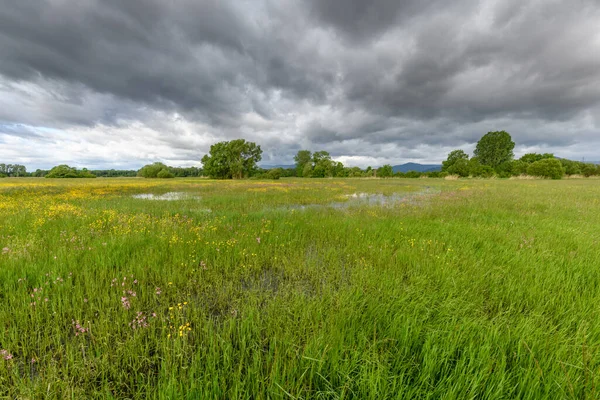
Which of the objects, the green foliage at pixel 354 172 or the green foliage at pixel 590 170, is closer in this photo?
the green foliage at pixel 590 170

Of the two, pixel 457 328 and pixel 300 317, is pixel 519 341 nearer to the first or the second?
pixel 457 328

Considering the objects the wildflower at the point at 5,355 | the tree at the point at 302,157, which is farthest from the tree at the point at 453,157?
the wildflower at the point at 5,355

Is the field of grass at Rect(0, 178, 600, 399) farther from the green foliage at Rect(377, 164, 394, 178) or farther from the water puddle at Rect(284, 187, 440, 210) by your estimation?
the green foliage at Rect(377, 164, 394, 178)

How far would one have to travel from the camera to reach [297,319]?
105 inches

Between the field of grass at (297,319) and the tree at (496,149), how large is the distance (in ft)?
296

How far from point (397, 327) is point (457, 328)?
26.7 inches

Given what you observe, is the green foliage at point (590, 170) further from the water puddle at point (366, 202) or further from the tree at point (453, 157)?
the water puddle at point (366, 202)

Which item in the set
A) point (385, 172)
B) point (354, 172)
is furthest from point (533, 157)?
point (354, 172)

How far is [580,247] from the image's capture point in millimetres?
5055

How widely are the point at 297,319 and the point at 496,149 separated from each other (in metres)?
98.6

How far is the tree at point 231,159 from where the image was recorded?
59500 mm

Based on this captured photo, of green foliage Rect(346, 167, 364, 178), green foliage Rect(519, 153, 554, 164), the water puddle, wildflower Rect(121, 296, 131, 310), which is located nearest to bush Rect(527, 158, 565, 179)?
green foliage Rect(519, 153, 554, 164)

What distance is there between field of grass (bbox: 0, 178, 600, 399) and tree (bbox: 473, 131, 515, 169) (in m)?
90.2

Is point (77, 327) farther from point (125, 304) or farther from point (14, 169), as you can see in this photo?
point (14, 169)
